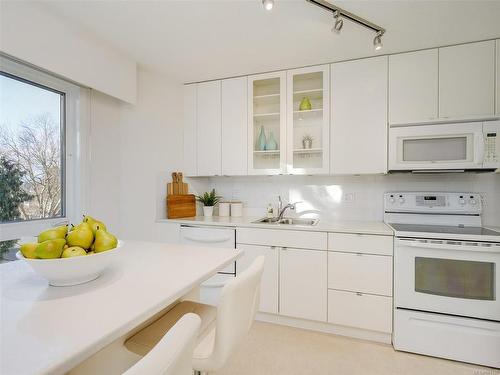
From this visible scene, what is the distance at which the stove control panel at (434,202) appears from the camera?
7.01 feet

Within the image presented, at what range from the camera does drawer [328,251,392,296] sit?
194cm

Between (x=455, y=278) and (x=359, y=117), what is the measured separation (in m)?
1.40

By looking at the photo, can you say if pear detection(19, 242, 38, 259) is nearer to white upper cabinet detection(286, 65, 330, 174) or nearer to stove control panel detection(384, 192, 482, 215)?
white upper cabinet detection(286, 65, 330, 174)

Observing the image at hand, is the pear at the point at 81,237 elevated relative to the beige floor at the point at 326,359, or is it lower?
elevated

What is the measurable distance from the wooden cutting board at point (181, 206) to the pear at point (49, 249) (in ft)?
6.03

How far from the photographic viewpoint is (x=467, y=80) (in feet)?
6.53

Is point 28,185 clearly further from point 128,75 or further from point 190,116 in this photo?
point 190,116

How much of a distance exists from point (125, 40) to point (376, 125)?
83.1 inches

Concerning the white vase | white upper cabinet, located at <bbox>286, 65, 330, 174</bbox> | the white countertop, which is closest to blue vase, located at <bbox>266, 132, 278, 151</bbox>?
white upper cabinet, located at <bbox>286, 65, 330, 174</bbox>

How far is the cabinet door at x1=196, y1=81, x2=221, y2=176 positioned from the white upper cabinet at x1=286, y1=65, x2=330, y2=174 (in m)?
0.74

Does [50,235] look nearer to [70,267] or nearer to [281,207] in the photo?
[70,267]

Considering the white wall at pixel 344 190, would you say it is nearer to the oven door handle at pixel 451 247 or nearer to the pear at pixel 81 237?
the oven door handle at pixel 451 247

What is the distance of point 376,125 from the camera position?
86.7 inches

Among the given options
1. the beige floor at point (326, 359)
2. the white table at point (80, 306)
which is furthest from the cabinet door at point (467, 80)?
the white table at point (80, 306)
